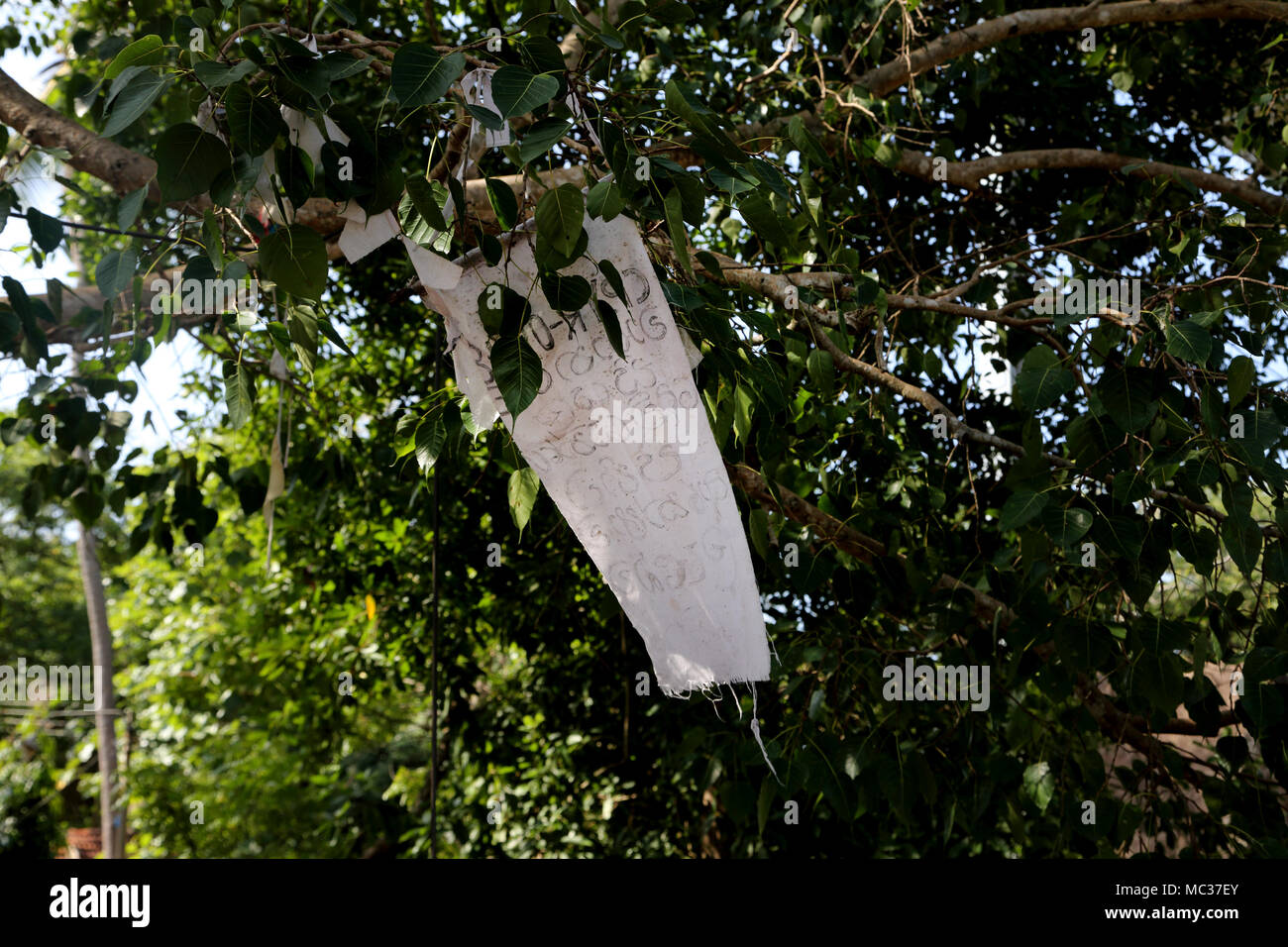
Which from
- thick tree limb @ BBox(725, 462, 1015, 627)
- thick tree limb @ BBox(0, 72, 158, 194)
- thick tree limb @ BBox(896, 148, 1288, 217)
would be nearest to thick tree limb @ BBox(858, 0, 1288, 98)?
thick tree limb @ BBox(896, 148, 1288, 217)

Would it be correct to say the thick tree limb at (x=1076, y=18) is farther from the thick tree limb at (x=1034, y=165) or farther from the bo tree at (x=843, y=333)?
the thick tree limb at (x=1034, y=165)

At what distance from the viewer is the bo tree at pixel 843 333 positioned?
116 cm

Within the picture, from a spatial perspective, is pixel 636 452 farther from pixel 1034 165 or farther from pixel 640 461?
pixel 1034 165

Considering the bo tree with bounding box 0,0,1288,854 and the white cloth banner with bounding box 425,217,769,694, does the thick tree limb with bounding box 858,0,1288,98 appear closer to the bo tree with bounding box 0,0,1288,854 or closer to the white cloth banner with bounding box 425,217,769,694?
the bo tree with bounding box 0,0,1288,854

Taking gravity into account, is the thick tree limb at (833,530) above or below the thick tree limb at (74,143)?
below

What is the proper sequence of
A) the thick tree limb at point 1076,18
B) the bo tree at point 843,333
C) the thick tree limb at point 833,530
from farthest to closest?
the thick tree limb at point 1076,18
the thick tree limb at point 833,530
the bo tree at point 843,333

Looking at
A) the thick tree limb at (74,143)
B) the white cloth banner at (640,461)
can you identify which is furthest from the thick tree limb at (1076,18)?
the thick tree limb at (74,143)

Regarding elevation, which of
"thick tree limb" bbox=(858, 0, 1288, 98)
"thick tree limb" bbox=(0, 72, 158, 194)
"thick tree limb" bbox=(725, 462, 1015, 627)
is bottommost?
"thick tree limb" bbox=(725, 462, 1015, 627)

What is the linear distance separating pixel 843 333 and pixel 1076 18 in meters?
1.24

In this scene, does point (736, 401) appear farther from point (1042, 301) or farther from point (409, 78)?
point (1042, 301)

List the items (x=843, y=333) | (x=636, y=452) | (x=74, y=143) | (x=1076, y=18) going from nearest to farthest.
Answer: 1. (x=636, y=452)
2. (x=843, y=333)
3. (x=74, y=143)
4. (x=1076, y=18)

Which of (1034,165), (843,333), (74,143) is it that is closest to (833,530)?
(843,333)

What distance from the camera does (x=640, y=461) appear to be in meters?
1.26

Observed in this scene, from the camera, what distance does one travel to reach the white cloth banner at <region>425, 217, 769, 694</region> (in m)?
1.25
